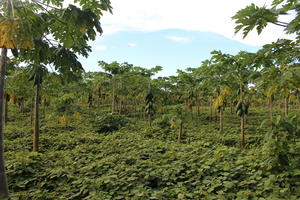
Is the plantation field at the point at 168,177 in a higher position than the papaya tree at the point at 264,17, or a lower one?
lower

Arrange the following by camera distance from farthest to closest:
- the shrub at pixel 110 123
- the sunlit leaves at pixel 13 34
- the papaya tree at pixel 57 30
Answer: the shrub at pixel 110 123
the papaya tree at pixel 57 30
the sunlit leaves at pixel 13 34

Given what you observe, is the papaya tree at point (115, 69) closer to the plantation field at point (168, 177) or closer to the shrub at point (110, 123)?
the shrub at point (110, 123)

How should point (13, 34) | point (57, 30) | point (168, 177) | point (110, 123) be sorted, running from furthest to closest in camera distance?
point (110, 123) < point (168, 177) < point (57, 30) < point (13, 34)

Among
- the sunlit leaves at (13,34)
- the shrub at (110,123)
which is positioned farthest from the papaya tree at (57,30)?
the shrub at (110,123)

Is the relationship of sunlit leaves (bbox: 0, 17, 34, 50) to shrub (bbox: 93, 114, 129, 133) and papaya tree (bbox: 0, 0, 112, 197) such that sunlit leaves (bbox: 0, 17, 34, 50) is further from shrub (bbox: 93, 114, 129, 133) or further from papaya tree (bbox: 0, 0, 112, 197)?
shrub (bbox: 93, 114, 129, 133)

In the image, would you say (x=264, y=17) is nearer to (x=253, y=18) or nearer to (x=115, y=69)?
(x=253, y=18)

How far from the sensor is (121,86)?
23719 mm

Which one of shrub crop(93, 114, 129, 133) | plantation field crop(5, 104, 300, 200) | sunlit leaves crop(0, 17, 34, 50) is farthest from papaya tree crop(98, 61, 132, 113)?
sunlit leaves crop(0, 17, 34, 50)

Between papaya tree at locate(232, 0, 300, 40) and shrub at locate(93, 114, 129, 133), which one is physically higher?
papaya tree at locate(232, 0, 300, 40)

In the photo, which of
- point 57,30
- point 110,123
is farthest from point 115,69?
point 57,30

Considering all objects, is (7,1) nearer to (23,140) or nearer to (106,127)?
(23,140)

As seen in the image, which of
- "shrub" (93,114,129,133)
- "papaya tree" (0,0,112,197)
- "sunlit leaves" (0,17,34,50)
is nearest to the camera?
"sunlit leaves" (0,17,34,50)

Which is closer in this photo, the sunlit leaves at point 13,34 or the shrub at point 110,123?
the sunlit leaves at point 13,34

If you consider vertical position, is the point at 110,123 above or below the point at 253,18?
below
